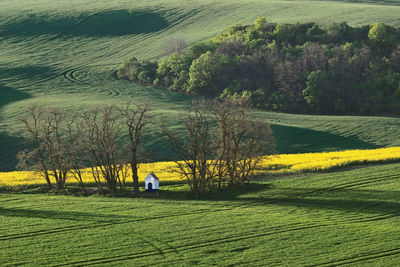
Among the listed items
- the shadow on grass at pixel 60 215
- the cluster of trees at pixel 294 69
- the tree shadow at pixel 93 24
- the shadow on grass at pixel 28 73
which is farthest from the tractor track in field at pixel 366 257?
the tree shadow at pixel 93 24

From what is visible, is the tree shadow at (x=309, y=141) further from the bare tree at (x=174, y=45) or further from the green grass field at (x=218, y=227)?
the bare tree at (x=174, y=45)

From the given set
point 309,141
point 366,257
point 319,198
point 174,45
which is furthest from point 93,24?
point 366,257

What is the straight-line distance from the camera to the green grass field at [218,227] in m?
24.0

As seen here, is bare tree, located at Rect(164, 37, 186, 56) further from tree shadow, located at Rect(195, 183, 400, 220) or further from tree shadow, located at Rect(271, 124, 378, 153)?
tree shadow, located at Rect(195, 183, 400, 220)

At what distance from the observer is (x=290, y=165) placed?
46.1 m

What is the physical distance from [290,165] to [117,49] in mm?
62778

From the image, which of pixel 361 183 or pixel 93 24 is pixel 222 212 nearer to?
pixel 361 183

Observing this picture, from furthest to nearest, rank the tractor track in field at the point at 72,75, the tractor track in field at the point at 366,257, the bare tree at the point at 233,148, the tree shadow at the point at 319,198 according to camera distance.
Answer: the tractor track in field at the point at 72,75
the bare tree at the point at 233,148
the tree shadow at the point at 319,198
the tractor track in field at the point at 366,257

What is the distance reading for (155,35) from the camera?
109 m

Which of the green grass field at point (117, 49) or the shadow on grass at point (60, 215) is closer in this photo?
the shadow on grass at point (60, 215)

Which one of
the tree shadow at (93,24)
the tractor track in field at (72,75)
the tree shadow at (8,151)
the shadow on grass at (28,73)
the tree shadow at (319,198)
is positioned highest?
the tree shadow at (93,24)

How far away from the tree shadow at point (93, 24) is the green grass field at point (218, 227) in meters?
75.6

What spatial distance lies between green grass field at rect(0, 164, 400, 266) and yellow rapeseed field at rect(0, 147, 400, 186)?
14.2 feet

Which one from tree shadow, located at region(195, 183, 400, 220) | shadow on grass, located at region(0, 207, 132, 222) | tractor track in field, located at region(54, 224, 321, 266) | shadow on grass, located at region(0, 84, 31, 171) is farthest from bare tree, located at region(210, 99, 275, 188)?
shadow on grass, located at region(0, 84, 31, 171)
